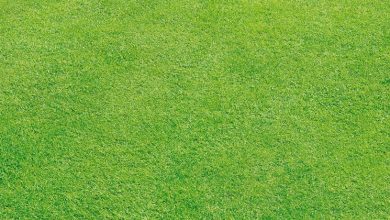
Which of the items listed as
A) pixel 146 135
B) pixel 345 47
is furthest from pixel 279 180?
pixel 345 47

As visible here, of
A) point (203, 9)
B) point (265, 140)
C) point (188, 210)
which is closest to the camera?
point (188, 210)

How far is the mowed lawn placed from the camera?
391 centimetres

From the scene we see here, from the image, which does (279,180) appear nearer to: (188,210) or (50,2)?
(188,210)

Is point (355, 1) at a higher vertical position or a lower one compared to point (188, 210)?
higher

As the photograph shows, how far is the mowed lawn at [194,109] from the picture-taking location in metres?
3.91

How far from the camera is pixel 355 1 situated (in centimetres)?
479

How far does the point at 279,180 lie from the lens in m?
3.95

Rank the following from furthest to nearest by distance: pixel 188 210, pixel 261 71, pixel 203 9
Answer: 1. pixel 203 9
2. pixel 261 71
3. pixel 188 210

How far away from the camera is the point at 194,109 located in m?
4.26

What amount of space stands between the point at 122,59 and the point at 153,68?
0.87 ft

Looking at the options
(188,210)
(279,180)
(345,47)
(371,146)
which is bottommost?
(188,210)

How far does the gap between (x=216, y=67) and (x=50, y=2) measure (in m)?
1.57

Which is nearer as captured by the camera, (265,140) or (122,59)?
(265,140)

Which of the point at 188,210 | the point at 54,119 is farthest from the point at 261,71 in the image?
the point at 54,119
